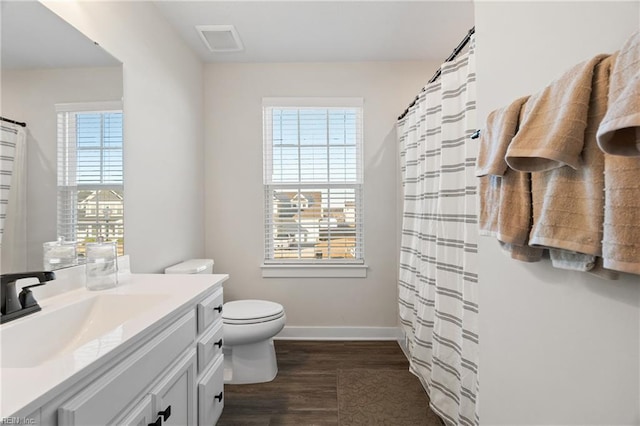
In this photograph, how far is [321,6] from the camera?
2061mm

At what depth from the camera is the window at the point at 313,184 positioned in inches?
112

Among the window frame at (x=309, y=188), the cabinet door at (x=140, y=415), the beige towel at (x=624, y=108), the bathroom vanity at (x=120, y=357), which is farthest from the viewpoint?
the window frame at (x=309, y=188)

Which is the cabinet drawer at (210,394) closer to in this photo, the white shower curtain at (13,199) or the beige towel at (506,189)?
the white shower curtain at (13,199)

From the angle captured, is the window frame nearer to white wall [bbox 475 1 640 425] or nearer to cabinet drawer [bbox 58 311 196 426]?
cabinet drawer [bbox 58 311 196 426]

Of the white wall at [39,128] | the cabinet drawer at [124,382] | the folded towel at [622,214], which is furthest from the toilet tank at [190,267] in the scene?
the folded towel at [622,214]

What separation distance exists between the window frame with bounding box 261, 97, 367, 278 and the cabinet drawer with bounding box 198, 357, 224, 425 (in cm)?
130

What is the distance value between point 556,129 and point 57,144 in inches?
65.2

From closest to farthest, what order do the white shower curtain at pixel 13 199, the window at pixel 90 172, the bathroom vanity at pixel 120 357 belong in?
the bathroom vanity at pixel 120 357
the white shower curtain at pixel 13 199
the window at pixel 90 172

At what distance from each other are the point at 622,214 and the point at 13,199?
169 cm

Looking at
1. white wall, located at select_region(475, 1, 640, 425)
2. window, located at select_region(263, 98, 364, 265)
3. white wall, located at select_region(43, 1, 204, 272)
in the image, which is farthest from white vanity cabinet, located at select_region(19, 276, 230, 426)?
window, located at select_region(263, 98, 364, 265)

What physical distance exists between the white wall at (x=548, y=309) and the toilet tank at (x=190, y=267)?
180 centimetres

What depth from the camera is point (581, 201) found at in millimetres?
577

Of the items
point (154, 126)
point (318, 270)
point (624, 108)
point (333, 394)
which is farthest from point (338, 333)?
point (624, 108)

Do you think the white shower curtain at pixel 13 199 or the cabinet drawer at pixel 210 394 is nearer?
the white shower curtain at pixel 13 199
